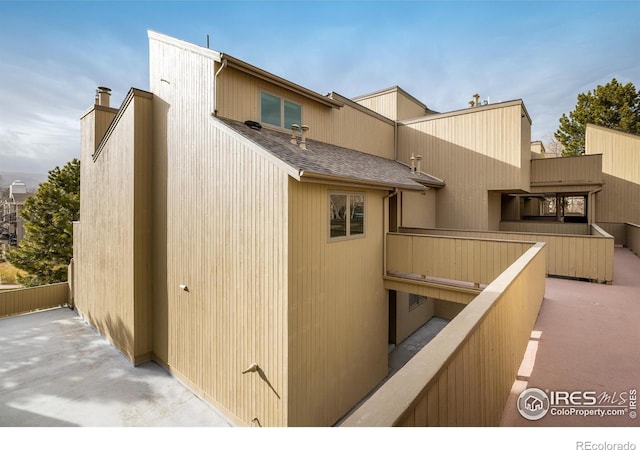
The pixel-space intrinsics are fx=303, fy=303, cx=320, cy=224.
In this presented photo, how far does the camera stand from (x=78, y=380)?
27.1ft

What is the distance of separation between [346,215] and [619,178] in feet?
50.8

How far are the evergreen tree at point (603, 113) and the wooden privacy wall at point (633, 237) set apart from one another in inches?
425

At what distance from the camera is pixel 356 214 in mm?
7703

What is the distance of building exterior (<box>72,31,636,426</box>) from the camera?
20.1 feet

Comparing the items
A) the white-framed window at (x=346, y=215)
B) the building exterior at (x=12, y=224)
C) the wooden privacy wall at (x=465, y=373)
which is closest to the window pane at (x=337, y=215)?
the white-framed window at (x=346, y=215)

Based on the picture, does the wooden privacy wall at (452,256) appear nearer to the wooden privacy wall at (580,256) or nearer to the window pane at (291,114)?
the wooden privacy wall at (580,256)

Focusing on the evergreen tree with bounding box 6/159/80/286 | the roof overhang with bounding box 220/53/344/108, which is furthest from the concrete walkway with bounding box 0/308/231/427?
the roof overhang with bounding box 220/53/344/108

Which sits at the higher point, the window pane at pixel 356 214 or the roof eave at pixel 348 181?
the roof eave at pixel 348 181

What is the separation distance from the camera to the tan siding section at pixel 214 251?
6.02 m

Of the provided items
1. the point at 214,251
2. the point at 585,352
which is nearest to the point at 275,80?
the point at 214,251

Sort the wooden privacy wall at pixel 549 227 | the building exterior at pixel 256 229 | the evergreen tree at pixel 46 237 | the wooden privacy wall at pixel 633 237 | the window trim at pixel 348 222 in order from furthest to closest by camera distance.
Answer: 1. the evergreen tree at pixel 46 237
2. the wooden privacy wall at pixel 549 227
3. the wooden privacy wall at pixel 633 237
4. the window trim at pixel 348 222
5. the building exterior at pixel 256 229

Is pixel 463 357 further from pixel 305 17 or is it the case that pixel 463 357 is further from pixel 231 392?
pixel 231 392

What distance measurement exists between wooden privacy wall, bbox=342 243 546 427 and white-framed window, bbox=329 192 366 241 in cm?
394

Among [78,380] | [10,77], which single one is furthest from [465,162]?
[78,380]
